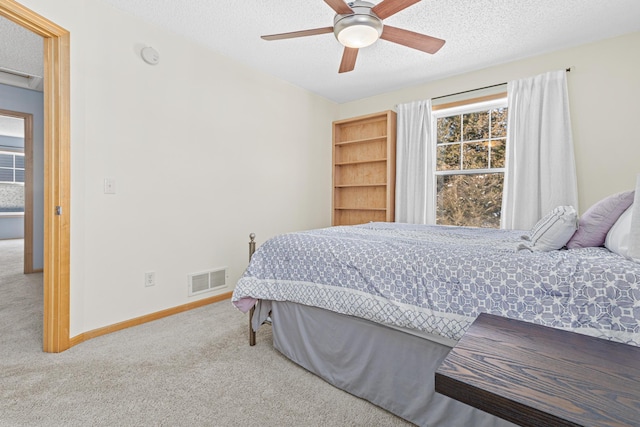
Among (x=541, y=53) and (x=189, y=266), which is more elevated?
(x=541, y=53)

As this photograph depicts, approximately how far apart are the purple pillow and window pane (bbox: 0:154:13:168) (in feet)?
35.3

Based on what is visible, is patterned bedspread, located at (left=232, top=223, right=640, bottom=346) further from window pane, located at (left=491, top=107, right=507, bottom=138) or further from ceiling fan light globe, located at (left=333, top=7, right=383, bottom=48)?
window pane, located at (left=491, top=107, right=507, bottom=138)

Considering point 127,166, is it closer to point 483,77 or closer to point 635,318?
point 635,318

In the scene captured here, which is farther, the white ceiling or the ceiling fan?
the white ceiling

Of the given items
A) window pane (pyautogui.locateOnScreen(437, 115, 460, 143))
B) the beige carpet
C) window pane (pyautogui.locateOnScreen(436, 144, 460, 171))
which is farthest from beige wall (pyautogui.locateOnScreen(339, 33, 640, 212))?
the beige carpet

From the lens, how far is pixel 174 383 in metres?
1.66

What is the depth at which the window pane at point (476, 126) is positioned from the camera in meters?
3.43

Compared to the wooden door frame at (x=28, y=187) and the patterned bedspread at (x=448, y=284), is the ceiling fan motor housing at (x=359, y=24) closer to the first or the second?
the patterned bedspread at (x=448, y=284)

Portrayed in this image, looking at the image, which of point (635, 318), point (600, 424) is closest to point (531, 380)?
point (600, 424)

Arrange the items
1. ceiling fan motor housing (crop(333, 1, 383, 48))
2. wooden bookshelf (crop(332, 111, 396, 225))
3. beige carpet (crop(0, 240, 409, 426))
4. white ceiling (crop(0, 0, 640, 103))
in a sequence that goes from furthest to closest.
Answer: wooden bookshelf (crop(332, 111, 396, 225))
white ceiling (crop(0, 0, 640, 103))
ceiling fan motor housing (crop(333, 1, 383, 48))
beige carpet (crop(0, 240, 409, 426))

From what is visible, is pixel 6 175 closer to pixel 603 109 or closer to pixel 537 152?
pixel 537 152

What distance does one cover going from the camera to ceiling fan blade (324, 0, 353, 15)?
1.79 metres

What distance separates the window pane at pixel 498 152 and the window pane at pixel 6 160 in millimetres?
10395

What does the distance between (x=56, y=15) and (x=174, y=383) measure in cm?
247
